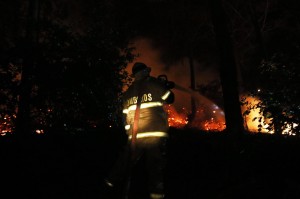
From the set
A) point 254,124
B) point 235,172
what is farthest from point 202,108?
point 235,172

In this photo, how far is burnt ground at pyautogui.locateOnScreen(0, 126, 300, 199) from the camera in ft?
18.8

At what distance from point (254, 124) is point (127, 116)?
61.7 feet

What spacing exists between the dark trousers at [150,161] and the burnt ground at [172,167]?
0.61 m

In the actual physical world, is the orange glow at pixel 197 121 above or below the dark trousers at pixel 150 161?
above

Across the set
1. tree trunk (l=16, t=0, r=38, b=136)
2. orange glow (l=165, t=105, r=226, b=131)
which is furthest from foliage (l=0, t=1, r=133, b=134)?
orange glow (l=165, t=105, r=226, b=131)

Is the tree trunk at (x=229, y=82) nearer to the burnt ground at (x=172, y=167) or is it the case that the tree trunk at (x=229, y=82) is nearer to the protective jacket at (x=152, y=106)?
the burnt ground at (x=172, y=167)

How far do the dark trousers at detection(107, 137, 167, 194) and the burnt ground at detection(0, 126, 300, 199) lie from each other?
0.61 metres

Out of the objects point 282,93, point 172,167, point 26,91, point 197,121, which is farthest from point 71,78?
point 197,121

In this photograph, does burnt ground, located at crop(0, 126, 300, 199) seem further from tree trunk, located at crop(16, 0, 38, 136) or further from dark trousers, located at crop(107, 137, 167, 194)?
tree trunk, located at crop(16, 0, 38, 136)

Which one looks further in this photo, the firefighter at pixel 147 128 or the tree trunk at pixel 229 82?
the tree trunk at pixel 229 82

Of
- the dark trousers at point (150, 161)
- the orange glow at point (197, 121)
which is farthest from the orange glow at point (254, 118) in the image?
the dark trousers at point (150, 161)

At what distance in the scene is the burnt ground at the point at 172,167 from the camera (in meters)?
5.74

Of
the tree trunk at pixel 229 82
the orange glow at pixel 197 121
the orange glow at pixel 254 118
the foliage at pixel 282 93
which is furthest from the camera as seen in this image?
the orange glow at pixel 197 121

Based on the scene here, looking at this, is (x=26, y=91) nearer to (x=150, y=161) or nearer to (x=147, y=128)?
(x=147, y=128)
